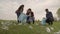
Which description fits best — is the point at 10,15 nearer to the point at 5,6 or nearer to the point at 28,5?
the point at 5,6

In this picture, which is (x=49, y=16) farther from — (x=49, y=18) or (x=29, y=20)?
(x=29, y=20)

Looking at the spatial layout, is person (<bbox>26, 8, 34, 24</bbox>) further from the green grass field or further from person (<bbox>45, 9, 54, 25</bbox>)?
person (<bbox>45, 9, 54, 25</bbox>)

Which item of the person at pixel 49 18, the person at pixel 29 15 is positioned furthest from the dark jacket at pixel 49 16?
the person at pixel 29 15

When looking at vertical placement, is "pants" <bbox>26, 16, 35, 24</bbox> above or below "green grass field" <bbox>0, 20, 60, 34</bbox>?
above

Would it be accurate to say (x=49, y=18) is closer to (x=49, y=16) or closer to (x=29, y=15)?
(x=49, y=16)

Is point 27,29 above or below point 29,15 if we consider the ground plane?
below

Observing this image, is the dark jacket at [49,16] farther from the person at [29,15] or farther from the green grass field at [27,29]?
the person at [29,15]

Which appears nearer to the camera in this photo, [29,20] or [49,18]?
[29,20]

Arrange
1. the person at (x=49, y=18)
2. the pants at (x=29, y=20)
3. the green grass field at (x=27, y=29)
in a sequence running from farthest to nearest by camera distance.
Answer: the person at (x=49, y=18)
the pants at (x=29, y=20)
the green grass field at (x=27, y=29)

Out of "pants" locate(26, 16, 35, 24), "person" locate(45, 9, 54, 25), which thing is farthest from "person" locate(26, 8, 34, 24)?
"person" locate(45, 9, 54, 25)

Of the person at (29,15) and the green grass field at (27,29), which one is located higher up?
the person at (29,15)

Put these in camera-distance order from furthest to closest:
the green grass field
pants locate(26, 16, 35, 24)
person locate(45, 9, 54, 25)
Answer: person locate(45, 9, 54, 25) → pants locate(26, 16, 35, 24) → the green grass field

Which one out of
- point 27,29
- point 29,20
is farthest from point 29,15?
point 27,29

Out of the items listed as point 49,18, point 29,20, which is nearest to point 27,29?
point 29,20
